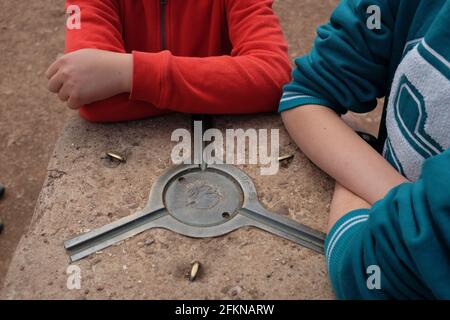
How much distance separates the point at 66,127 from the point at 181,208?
34 cm

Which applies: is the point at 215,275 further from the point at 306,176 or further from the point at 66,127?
the point at 66,127

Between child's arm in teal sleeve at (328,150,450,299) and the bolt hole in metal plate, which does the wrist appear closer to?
the bolt hole in metal plate

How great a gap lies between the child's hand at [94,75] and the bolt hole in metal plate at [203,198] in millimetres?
217

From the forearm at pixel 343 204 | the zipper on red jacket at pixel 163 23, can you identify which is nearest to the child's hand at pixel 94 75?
the zipper on red jacket at pixel 163 23

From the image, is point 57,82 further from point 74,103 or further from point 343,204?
point 343,204

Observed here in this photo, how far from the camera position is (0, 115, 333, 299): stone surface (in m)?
0.88

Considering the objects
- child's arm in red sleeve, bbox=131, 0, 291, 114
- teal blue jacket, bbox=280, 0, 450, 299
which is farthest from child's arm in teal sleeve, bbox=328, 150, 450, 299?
child's arm in red sleeve, bbox=131, 0, 291, 114

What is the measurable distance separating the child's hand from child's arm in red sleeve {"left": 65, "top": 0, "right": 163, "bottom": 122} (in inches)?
0.9

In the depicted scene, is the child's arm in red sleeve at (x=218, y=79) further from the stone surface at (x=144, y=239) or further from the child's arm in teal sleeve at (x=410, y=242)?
the child's arm in teal sleeve at (x=410, y=242)

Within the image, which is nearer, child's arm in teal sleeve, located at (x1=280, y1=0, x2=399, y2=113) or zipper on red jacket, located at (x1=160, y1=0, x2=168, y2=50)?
child's arm in teal sleeve, located at (x1=280, y1=0, x2=399, y2=113)

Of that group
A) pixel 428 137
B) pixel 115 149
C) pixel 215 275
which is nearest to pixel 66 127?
pixel 115 149

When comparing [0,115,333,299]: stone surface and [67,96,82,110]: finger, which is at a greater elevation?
[67,96,82,110]: finger

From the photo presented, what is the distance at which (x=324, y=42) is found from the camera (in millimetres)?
1006

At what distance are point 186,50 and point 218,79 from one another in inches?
9.8
